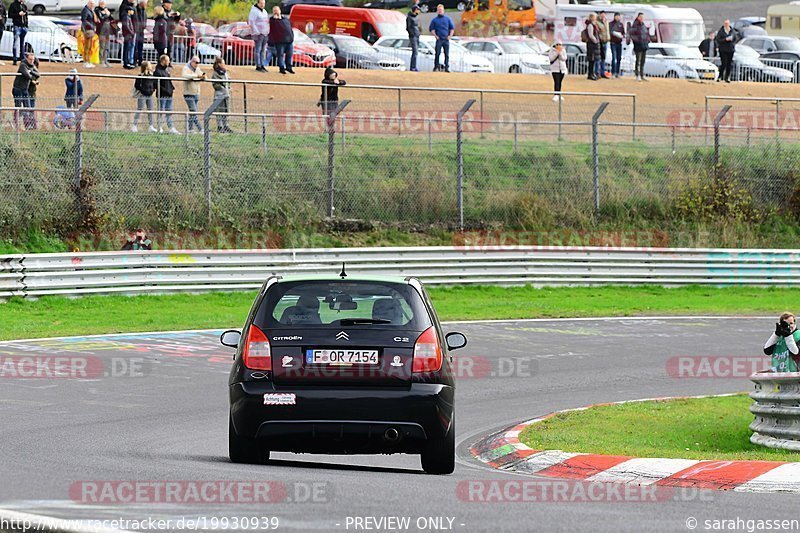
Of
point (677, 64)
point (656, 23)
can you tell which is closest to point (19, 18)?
point (677, 64)

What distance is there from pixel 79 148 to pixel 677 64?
26191 mm

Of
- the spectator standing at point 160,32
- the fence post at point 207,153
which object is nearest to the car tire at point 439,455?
the fence post at point 207,153

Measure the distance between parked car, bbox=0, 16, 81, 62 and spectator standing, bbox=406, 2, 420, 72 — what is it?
902 cm

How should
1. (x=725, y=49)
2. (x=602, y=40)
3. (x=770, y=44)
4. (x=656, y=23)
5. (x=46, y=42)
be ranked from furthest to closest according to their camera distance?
(x=770, y=44), (x=656, y=23), (x=725, y=49), (x=602, y=40), (x=46, y=42)

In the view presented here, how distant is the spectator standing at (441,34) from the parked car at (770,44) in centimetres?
1580

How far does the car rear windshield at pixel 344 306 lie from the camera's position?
31.2ft

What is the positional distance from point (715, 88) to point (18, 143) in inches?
984

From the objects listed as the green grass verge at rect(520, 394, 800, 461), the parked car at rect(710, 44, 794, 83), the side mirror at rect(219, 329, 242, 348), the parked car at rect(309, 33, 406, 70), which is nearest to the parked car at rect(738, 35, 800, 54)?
the parked car at rect(710, 44, 794, 83)

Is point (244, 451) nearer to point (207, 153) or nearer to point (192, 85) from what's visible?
point (207, 153)

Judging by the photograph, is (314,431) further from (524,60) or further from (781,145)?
(524,60)

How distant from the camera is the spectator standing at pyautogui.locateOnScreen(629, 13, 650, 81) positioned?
40688mm

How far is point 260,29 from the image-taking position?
120 ft

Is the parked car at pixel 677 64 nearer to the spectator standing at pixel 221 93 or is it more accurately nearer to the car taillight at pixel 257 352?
the spectator standing at pixel 221 93

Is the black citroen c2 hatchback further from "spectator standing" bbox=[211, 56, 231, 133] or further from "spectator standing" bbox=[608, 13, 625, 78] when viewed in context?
"spectator standing" bbox=[608, 13, 625, 78]
